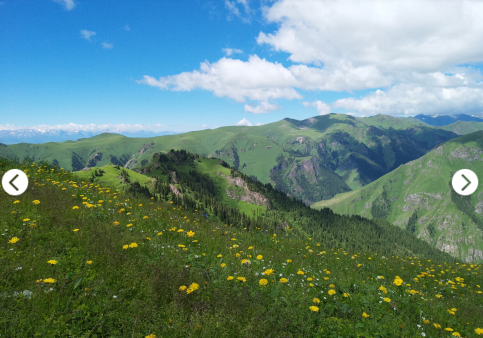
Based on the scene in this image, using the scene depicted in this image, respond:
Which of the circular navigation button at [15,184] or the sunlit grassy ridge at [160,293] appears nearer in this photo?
the sunlit grassy ridge at [160,293]

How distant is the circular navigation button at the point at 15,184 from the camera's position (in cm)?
1165

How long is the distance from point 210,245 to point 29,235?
6450mm

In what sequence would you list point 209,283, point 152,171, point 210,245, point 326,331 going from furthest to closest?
point 152,171 → point 210,245 → point 209,283 → point 326,331

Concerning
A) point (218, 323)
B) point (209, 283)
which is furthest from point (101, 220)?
point (218, 323)

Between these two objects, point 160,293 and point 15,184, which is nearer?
point 160,293

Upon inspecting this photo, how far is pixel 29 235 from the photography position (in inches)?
295

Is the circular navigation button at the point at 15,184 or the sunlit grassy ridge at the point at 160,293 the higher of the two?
the circular navigation button at the point at 15,184

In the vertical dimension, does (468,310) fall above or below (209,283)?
below

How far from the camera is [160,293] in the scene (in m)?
5.69

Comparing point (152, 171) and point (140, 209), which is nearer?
point (140, 209)

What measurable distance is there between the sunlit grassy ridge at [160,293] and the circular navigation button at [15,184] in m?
1.47

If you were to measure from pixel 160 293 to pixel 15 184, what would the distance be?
12.7m

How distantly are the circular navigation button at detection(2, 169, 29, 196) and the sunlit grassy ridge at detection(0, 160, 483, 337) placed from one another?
1.47 meters

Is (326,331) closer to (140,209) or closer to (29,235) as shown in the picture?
(29,235)
